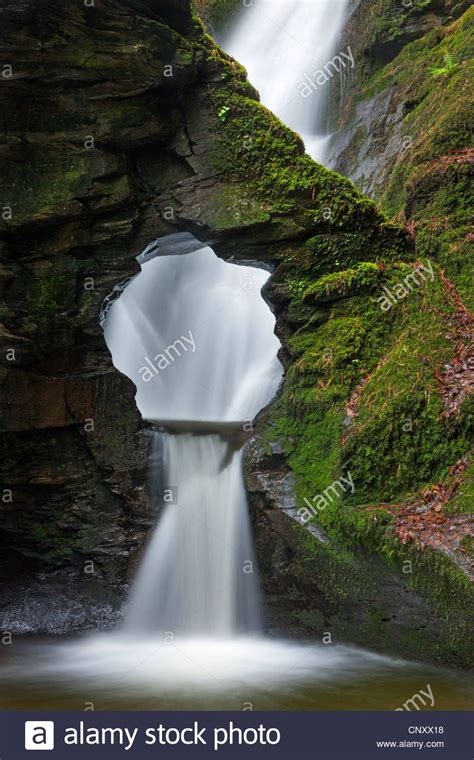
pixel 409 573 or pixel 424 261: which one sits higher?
pixel 424 261

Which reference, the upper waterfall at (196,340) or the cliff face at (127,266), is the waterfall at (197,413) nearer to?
the upper waterfall at (196,340)

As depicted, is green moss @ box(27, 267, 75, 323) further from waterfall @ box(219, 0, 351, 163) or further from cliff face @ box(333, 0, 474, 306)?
waterfall @ box(219, 0, 351, 163)

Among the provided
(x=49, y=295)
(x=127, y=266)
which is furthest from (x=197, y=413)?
(x=49, y=295)

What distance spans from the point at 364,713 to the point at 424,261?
4.91 meters

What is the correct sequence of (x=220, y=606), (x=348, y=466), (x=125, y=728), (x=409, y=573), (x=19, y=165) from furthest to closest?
(x=19, y=165) < (x=220, y=606) < (x=348, y=466) < (x=409, y=573) < (x=125, y=728)

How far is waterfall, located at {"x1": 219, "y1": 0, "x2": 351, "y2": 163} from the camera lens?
14.2 meters

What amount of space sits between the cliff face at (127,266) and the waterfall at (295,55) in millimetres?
5829

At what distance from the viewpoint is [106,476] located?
7895mm

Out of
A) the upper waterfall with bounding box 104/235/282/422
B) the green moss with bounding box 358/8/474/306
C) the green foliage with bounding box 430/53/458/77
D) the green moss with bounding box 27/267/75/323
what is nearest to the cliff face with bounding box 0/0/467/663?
the green moss with bounding box 27/267/75/323

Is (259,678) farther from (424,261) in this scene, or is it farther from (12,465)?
(424,261)

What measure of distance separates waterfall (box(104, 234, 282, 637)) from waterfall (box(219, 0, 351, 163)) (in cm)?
376

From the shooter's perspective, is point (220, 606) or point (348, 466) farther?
point (220, 606)

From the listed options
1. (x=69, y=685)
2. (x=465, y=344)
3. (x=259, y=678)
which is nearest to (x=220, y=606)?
(x=259, y=678)

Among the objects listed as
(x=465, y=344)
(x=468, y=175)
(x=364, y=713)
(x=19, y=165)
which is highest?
(x=19, y=165)
